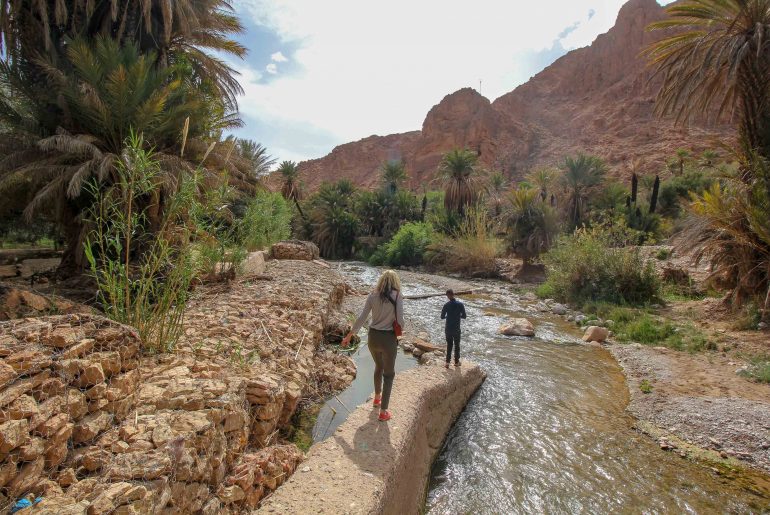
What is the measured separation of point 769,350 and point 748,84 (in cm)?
685

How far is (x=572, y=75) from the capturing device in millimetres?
82250

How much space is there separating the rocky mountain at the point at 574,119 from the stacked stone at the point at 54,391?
5876cm

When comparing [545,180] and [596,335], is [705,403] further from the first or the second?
[545,180]

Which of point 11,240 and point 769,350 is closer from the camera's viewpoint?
point 769,350

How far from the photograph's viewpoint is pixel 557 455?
501cm

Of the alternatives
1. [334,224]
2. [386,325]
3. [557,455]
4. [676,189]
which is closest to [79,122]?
[386,325]

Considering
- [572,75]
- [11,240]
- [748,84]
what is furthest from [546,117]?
[11,240]

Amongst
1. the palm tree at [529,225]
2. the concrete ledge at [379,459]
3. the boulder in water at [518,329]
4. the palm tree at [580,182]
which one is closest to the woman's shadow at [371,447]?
the concrete ledge at [379,459]

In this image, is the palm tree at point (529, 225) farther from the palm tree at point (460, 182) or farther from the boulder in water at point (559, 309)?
the boulder in water at point (559, 309)

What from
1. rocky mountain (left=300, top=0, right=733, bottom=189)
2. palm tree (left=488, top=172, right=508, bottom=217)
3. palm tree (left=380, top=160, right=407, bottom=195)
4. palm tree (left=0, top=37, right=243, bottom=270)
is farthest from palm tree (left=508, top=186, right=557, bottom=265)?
rocky mountain (left=300, top=0, right=733, bottom=189)

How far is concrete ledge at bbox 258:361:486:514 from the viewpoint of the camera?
312cm

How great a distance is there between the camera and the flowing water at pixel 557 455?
418 centimetres

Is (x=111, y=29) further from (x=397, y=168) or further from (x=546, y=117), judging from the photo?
(x=546, y=117)

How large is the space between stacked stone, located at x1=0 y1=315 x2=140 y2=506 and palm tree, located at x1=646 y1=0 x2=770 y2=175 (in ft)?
40.1
